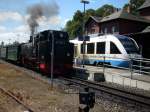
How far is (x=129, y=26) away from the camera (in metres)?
52.4

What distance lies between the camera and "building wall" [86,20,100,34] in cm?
5747

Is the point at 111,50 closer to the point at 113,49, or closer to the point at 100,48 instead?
the point at 113,49

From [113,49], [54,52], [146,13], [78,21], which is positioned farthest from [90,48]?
[78,21]

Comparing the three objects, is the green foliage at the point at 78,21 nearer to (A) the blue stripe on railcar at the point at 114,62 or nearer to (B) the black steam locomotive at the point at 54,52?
(A) the blue stripe on railcar at the point at 114,62

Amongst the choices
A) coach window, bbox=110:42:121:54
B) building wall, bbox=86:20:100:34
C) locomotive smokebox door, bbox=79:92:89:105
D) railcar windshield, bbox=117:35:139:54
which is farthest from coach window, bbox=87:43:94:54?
building wall, bbox=86:20:100:34

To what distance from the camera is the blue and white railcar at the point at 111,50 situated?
25.3m

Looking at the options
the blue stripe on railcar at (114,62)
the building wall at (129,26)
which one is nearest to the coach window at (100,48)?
the blue stripe on railcar at (114,62)

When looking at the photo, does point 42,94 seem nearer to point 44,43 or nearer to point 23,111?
point 23,111

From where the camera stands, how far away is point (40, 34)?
2539 centimetres

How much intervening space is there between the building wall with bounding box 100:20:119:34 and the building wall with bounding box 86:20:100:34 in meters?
1.75

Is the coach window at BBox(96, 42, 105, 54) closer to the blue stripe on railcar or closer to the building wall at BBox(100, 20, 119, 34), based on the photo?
the blue stripe on railcar

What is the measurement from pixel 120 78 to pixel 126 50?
256 inches

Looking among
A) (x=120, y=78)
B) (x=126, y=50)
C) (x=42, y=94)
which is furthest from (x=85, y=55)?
(x=42, y=94)

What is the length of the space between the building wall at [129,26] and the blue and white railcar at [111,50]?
20.2 metres
